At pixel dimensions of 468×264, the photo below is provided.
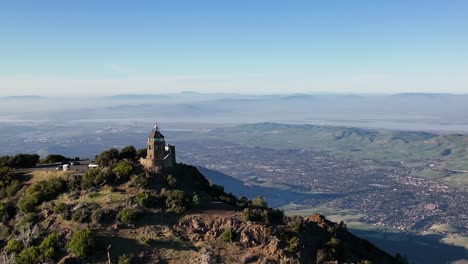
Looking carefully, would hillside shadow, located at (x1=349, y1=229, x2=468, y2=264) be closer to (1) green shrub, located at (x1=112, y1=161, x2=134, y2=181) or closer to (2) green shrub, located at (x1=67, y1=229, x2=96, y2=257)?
(1) green shrub, located at (x1=112, y1=161, x2=134, y2=181)

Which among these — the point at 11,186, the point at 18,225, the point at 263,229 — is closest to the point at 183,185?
the point at 263,229

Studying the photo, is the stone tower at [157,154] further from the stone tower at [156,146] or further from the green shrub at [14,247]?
the green shrub at [14,247]

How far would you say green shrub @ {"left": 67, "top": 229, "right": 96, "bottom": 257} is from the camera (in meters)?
36.5

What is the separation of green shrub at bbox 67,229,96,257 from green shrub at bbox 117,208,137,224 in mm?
3145

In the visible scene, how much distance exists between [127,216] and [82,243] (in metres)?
4.41

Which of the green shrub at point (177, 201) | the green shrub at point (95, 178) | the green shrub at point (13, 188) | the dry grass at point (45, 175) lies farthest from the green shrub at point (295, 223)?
the green shrub at point (13, 188)

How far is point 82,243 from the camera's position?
1442 inches

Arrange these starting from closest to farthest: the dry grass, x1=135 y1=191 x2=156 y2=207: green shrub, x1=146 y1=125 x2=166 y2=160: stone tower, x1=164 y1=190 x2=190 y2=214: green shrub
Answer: x1=164 y1=190 x2=190 y2=214: green shrub < x1=135 y1=191 x2=156 y2=207: green shrub < x1=146 y1=125 x2=166 y2=160: stone tower < the dry grass

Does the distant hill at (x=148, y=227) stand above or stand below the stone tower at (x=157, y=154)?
below

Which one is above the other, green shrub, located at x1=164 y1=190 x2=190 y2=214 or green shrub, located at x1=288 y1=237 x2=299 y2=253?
green shrub, located at x1=164 y1=190 x2=190 y2=214

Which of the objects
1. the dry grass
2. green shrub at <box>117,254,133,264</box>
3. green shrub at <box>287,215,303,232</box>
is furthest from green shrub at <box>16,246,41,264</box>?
green shrub at <box>287,215,303,232</box>

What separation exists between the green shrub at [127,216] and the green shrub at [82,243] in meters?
3.14

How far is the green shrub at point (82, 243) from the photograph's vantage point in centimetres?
3647

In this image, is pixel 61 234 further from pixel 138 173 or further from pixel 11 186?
pixel 11 186
